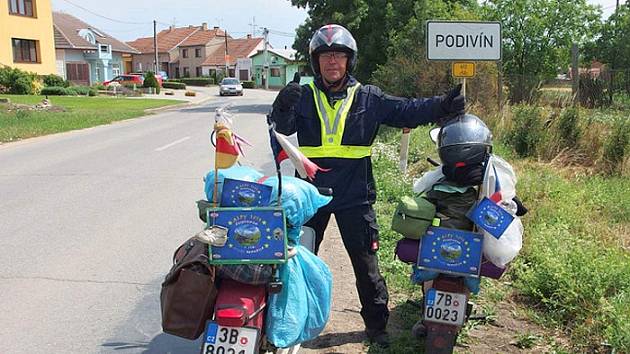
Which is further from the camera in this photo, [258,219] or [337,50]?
[337,50]

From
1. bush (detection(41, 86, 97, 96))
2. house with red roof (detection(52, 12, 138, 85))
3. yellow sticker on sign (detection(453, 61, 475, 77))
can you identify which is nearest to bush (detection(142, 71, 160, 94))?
house with red roof (detection(52, 12, 138, 85))

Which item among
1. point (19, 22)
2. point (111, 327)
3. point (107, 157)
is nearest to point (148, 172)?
point (107, 157)

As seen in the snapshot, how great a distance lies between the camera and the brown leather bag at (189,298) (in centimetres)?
273

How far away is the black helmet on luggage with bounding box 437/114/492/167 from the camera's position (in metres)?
3.41

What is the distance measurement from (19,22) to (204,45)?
2016 inches

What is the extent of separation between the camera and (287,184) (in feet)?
9.65

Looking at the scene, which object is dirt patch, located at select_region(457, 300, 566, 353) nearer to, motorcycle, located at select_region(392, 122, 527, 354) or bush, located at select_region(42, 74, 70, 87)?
motorcycle, located at select_region(392, 122, 527, 354)

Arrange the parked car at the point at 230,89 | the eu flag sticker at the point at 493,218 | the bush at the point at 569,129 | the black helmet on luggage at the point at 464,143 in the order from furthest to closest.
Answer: the parked car at the point at 230,89
the bush at the point at 569,129
the black helmet on luggage at the point at 464,143
the eu flag sticker at the point at 493,218

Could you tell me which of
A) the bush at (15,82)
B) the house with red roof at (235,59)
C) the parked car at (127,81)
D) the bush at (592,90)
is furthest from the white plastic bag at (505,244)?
the house with red roof at (235,59)

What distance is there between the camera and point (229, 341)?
2.73m

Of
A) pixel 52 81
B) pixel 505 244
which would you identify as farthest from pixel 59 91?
pixel 505 244

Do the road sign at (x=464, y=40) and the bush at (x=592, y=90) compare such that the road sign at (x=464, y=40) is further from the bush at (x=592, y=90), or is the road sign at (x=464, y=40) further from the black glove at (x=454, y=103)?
the bush at (x=592, y=90)

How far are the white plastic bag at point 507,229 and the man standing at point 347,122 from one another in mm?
446

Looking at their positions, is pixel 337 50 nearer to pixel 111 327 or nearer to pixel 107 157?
pixel 111 327
